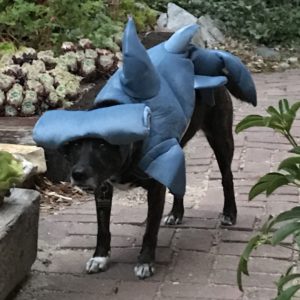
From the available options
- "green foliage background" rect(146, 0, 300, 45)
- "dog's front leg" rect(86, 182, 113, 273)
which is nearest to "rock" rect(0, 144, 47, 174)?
"dog's front leg" rect(86, 182, 113, 273)

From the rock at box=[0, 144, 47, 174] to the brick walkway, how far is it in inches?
13.1

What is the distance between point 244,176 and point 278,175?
2.96 m

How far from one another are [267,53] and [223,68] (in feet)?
18.4

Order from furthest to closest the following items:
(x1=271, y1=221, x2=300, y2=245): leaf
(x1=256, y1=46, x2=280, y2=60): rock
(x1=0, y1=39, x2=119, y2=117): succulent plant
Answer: (x1=256, y1=46, x2=280, y2=60): rock, (x1=0, y1=39, x2=119, y2=117): succulent plant, (x1=271, y1=221, x2=300, y2=245): leaf

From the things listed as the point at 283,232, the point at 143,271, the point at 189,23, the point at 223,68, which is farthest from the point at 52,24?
the point at 283,232

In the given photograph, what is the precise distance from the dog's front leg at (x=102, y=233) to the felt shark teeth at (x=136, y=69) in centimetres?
52

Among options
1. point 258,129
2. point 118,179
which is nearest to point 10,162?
point 118,179

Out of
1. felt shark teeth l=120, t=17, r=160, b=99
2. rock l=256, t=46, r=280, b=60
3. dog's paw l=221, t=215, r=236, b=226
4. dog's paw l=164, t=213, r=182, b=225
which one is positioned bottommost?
rock l=256, t=46, r=280, b=60

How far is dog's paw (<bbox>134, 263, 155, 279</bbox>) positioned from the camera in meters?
4.06

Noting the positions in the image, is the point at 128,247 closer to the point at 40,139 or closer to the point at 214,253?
the point at 214,253

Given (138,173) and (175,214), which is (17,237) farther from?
(175,214)

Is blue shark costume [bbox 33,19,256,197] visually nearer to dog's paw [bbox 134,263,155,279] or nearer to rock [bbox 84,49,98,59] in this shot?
dog's paw [bbox 134,263,155,279]

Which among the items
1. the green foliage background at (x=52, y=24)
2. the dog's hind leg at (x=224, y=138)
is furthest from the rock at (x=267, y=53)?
the dog's hind leg at (x=224, y=138)

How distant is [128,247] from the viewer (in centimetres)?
445
